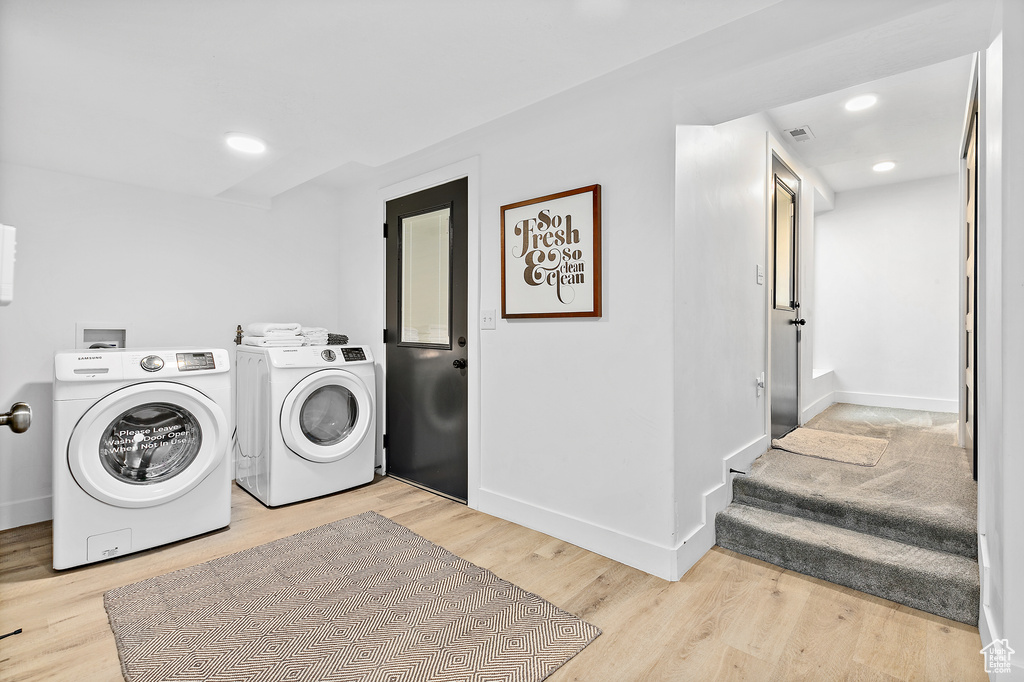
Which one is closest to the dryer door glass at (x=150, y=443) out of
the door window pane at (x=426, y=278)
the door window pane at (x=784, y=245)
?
the door window pane at (x=426, y=278)

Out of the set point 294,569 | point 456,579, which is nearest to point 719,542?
point 456,579

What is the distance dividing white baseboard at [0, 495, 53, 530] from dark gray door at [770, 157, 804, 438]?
14.5 feet

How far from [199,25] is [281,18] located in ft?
0.85

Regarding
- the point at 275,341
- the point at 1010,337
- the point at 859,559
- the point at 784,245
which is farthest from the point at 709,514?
the point at 275,341

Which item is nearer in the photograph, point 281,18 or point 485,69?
point 281,18

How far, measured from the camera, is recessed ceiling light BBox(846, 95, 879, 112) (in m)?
2.73

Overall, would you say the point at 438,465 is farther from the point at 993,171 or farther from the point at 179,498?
the point at 993,171

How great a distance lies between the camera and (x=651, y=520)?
2.14m

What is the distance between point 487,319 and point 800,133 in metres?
2.51

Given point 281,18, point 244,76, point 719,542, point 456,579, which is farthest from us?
point 719,542

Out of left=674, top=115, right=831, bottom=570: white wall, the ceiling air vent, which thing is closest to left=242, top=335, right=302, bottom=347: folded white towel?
left=674, top=115, right=831, bottom=570: white wall

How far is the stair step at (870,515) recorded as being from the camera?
79.4 inches

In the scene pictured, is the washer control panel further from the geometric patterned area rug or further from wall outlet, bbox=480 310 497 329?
the geometric patterned area rug

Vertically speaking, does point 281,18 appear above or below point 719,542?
above
